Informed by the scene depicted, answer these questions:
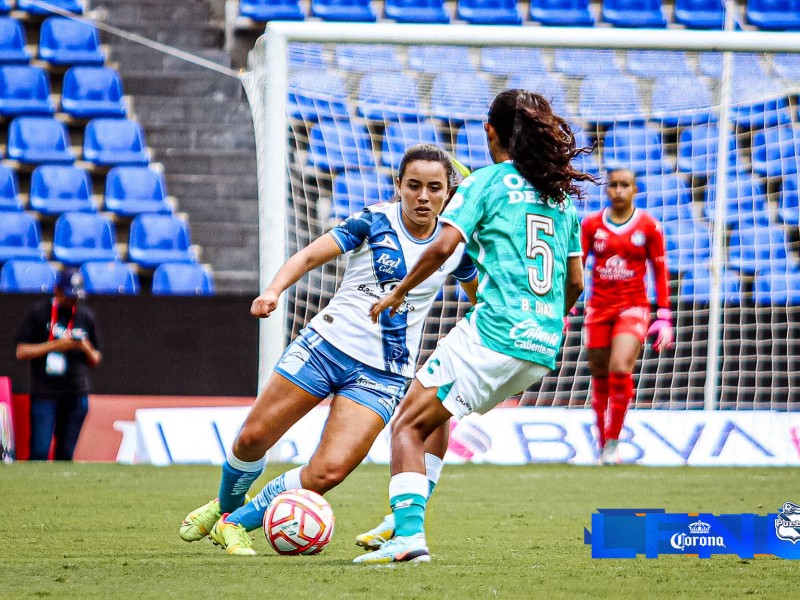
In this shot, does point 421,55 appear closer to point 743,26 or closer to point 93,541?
point 93,541

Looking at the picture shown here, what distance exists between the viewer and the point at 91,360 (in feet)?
34.3

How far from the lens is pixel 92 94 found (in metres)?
15.3

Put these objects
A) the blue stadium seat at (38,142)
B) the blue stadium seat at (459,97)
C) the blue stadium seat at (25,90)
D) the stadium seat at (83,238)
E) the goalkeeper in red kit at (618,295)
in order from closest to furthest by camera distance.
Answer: the goalkeeper in red kit at (618,295) < the blue stadium seat at (459,97) < the stadium seat at (83,238) < the blue stadium seat at (38,142) < the blue stadium seat at (25,90)

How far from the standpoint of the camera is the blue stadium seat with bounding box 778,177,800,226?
1204 cm

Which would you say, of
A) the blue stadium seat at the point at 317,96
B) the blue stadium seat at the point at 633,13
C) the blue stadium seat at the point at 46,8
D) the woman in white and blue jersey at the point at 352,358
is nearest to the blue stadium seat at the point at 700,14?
the blue stadium seat at the point at 633,13

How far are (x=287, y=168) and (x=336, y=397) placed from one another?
490cm

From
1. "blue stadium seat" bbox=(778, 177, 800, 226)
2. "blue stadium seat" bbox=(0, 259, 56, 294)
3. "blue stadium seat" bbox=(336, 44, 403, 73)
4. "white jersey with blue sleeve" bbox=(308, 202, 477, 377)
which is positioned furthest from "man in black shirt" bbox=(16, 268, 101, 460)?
"blue stadium seat" bbox=(778, 177, 800, 226)

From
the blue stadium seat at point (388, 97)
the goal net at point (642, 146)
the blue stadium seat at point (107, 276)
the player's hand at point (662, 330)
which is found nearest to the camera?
the player's hand at point (662, 330)

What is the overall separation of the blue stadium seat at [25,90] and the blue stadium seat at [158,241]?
2229 mm

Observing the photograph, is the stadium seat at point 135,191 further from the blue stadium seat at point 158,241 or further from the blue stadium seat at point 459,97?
the blue stadium seat at point 459,97

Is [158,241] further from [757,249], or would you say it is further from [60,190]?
[757,249]

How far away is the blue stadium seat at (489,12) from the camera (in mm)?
16266

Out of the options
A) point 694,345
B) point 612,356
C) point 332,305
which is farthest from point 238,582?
point 694,345

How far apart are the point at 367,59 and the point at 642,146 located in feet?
10.4
